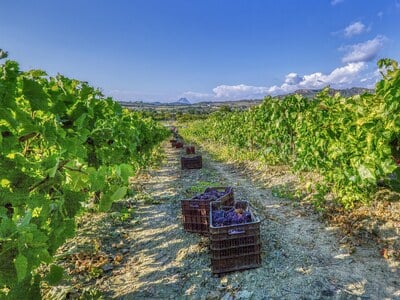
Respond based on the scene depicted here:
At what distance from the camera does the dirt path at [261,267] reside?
13.1 feet

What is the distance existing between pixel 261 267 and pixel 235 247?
47 cm

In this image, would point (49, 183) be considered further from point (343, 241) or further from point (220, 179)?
point (220, 179)

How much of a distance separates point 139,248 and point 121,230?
0.97 m

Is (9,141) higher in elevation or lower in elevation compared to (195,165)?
higher

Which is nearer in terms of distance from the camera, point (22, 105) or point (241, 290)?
point (22, 105)

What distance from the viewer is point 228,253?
4461 millimetres

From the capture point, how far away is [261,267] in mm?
4508

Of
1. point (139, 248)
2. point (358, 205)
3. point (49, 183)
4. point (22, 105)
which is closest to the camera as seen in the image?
point (49, 183)

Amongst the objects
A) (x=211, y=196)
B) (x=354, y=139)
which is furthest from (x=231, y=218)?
(x=354, y=139)

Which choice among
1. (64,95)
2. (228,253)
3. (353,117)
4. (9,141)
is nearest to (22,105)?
(64,95)

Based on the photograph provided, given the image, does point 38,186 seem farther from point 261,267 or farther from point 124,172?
point 261,267

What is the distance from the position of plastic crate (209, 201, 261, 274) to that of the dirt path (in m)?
0.12

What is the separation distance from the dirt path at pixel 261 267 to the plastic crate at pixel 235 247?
118 mm

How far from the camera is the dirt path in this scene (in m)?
3.98
